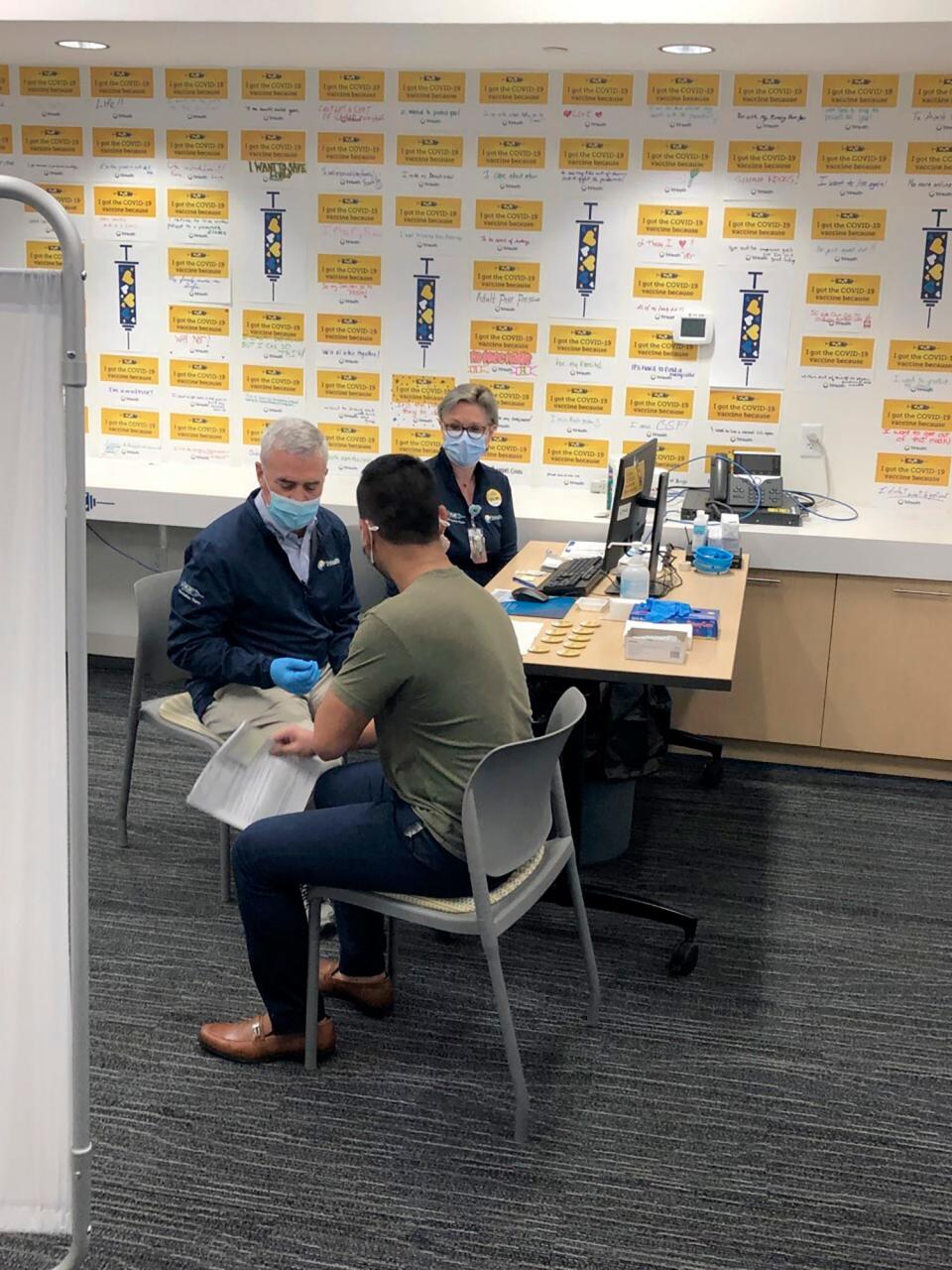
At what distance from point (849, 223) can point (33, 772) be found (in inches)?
148

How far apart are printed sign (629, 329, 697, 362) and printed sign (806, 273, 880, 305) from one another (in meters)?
0.45

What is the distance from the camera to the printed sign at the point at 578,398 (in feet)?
16.0

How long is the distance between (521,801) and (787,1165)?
32.6 inches

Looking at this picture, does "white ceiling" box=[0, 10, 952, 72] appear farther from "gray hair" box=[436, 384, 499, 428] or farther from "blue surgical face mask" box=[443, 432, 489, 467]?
"blue surgical face mask" box=[443, 432, 489, 467]

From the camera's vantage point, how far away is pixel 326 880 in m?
2.51

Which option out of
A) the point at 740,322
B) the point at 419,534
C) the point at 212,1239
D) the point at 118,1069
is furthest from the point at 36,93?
the point at 212,1239

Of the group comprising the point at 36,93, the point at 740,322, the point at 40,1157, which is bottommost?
the point at 40,1157

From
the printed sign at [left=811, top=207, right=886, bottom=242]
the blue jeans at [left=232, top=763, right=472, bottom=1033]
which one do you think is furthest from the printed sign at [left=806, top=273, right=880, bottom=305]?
the blue jeans at [left=232, top=763, right=472, bottom=1033]

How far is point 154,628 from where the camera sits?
11.6 ft

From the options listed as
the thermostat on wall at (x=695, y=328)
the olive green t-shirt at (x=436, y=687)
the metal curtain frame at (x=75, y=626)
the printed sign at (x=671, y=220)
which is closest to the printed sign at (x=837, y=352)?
the thermostat on wall at (x=695, y=328)

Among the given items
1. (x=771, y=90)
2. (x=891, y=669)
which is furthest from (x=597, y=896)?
(x=771, y=90)

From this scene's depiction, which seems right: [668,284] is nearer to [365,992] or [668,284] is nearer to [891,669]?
[891,669]

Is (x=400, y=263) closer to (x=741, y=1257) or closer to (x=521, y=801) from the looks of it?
(x=521, y=801)

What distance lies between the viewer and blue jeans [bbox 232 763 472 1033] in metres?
2.46
